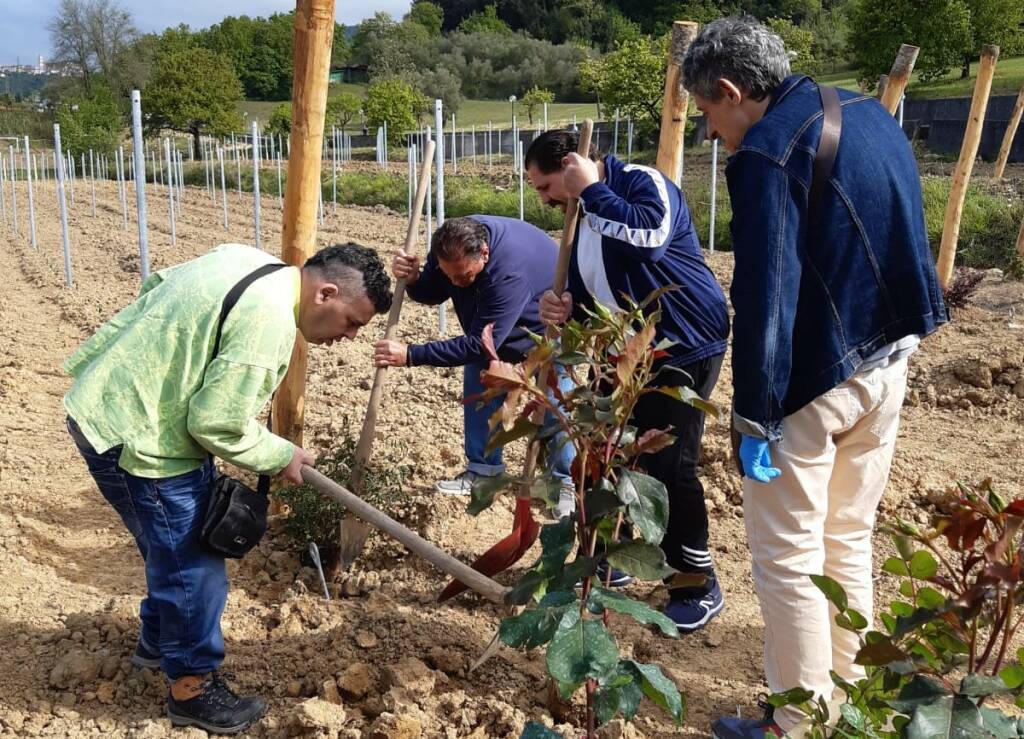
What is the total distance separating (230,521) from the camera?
8.16ft

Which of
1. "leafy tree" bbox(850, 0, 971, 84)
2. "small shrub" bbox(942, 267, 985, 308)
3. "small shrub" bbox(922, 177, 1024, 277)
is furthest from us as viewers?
"leafy tree" bbox(850, 0, 971, 84)

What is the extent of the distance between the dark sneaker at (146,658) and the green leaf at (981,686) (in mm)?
2318

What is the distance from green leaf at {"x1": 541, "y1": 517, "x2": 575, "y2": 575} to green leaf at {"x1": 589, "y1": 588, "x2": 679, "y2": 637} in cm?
10

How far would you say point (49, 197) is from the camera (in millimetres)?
22906

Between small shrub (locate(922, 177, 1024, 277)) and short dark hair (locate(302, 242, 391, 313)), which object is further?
small shrub (locate(922, 177, 1024, 277))

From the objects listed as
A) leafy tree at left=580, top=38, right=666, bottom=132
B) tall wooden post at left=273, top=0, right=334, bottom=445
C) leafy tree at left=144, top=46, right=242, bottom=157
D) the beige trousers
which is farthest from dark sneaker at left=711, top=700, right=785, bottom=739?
leafy tree at left=144, top=46, right=242, bottom=157

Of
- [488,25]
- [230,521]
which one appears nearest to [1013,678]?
[230,521]

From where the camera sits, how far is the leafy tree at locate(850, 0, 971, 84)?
25922 millimetres

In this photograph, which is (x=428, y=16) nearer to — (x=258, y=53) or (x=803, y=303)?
(x=258, y=53)

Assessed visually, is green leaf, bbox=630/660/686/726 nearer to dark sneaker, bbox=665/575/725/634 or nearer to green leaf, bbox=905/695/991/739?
green leaf, bbox=905/695/991/739

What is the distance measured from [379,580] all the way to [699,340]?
1498 millimetres

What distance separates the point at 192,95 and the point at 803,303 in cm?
4188

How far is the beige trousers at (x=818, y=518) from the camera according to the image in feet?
7.33

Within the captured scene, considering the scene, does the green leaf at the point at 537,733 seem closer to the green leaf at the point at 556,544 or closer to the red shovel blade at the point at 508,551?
the green leaf at the point at 556,544
